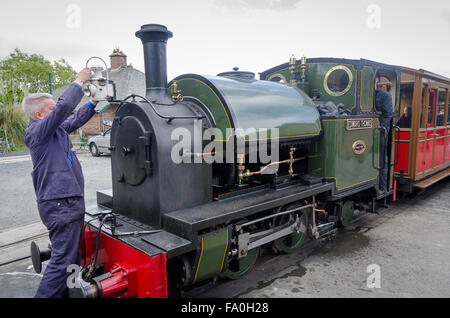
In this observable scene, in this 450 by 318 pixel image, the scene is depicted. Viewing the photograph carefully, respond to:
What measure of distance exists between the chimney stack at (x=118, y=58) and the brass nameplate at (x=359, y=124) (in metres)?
26.1

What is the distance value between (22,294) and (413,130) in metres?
6.83

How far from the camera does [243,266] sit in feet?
12.3

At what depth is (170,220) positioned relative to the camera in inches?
112

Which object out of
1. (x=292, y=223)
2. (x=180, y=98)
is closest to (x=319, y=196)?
(x=292, y=223)

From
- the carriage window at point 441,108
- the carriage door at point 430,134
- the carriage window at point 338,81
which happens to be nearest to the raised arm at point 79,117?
the carriage window at point 338,81

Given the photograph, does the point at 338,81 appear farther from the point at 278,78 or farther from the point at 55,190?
the point at 55,190

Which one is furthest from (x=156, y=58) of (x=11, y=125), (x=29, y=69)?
(x=29, y=69)

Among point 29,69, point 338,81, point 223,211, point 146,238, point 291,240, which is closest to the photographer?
point 146,238

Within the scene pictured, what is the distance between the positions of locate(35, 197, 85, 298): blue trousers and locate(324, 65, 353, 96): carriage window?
376cm

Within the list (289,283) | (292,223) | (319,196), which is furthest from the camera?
(319,196)

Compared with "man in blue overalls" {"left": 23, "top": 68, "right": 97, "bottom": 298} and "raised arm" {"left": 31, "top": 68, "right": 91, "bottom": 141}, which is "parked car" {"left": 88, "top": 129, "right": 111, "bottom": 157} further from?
"raised arm" {"left": 31, "top": 68, "right": 91, "bottom": 141}

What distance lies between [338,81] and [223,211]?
10.2ft
